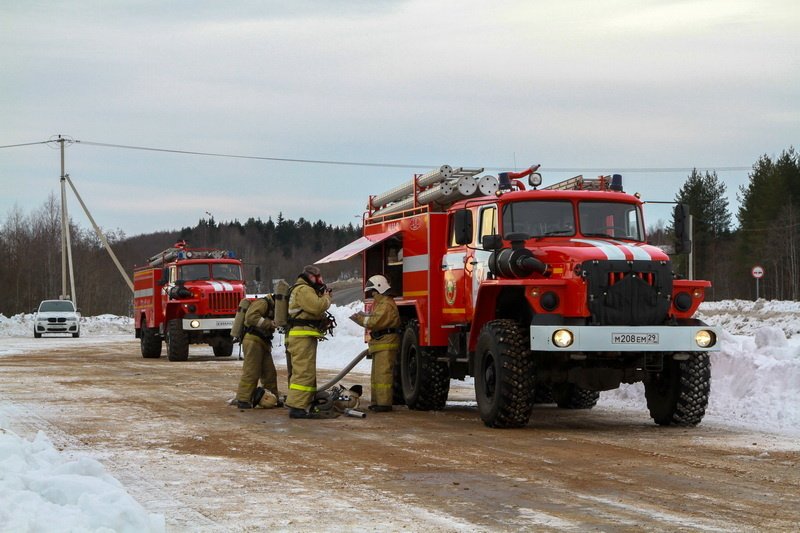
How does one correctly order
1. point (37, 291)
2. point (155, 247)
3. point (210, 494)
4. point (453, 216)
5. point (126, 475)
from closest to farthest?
point (210, 494) → point (126, 475) → point (453, 216) → point (37, 291) → point (155, 247)

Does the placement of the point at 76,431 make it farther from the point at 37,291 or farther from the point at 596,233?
the point at 37,291

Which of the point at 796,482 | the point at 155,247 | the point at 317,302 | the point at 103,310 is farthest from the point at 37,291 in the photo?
the point at 796,482

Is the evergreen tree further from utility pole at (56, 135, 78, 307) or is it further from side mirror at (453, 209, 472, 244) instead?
side mirror at (453, 209, 472, 244)

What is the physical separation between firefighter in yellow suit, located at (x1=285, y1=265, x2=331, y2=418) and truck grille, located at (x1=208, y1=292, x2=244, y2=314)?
47.7ft

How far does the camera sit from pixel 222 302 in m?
28.1

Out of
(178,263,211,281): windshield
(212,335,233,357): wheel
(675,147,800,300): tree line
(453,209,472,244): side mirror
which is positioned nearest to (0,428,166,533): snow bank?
(453,209,472,244): side mirror

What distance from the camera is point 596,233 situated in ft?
42.0

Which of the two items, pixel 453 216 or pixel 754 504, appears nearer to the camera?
pixel 754 504

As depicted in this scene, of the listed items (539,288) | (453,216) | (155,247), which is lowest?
(539,288)

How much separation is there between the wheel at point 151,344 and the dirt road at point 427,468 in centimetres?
1471

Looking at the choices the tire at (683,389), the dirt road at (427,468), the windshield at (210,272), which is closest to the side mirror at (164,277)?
the windshield at (210,272)

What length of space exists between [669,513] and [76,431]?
23.3 feet

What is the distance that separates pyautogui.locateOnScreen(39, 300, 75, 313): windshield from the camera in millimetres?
48969

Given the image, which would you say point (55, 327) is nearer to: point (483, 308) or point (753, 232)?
point (483, 308)
